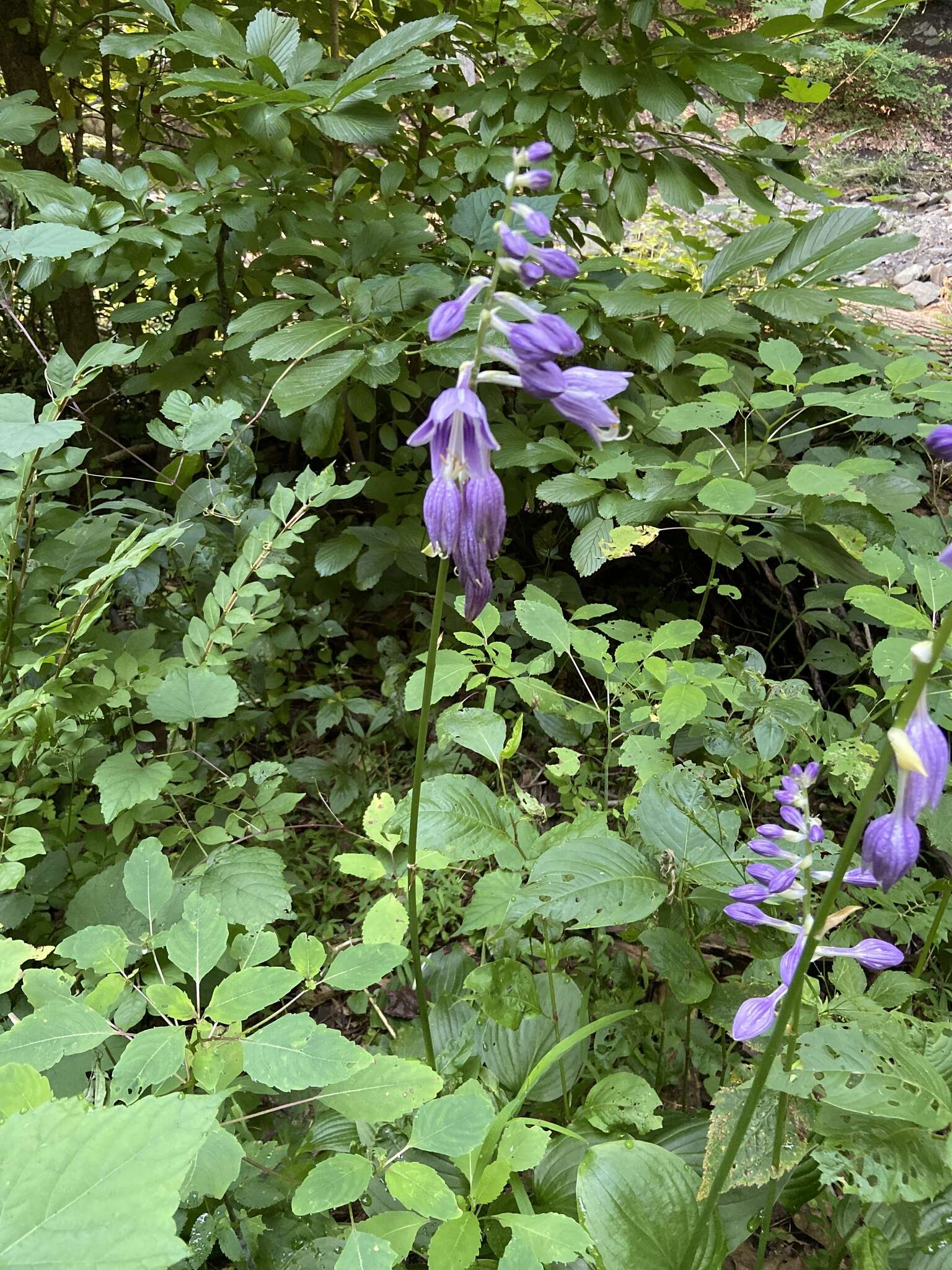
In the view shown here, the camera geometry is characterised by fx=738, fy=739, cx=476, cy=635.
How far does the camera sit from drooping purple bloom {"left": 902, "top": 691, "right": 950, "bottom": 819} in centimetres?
78

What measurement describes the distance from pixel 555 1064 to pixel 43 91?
13.7ft

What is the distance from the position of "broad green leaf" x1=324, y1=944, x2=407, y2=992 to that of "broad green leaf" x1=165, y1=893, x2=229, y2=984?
184mm

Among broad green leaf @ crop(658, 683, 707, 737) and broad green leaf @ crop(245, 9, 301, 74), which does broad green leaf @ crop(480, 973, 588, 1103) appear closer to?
broad green leaf @ crop(658, 683, 707, 737)

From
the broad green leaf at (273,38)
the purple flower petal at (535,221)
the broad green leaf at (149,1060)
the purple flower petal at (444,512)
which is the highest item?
the broad green leaf at (273,38)

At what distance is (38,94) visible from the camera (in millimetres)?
2879

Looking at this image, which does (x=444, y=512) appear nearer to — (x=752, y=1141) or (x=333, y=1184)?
(x=333, y=1184)

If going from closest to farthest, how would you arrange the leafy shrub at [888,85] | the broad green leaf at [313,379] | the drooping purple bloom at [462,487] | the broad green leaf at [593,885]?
1. the drooping purple bloom at [462,487]
2. the broad green leaf at [593,885]
3. the broad green leaf at [313,379]
4. the leafy shrub at [888,85]

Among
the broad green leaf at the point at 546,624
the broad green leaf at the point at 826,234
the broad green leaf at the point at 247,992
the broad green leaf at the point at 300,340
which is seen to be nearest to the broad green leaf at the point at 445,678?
the broad green leaf at the point at 546,624

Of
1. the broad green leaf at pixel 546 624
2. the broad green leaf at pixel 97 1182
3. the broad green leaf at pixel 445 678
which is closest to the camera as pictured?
the broad green leaf at pixel 97 1182

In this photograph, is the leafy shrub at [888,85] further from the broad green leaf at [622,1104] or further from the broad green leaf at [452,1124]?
the broad green leaf at [452,1124]

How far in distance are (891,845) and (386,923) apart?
0.99 m

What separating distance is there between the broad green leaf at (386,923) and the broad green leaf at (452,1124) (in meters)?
0.39

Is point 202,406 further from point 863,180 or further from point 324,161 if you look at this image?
point 863,180

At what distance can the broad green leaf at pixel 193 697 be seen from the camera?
67.3 inches
